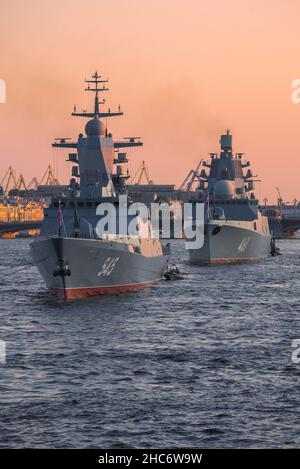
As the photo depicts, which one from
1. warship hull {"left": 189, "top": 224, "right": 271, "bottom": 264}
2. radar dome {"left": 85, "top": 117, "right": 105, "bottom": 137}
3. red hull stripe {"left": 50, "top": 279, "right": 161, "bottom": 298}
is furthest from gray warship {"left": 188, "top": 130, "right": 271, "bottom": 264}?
red hull stripe {"left": 50, "top": 279, "right": 161, "bottom": 298}

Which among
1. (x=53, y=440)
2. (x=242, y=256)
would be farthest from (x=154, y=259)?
(x=53, y=440)

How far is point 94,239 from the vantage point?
47219 mm

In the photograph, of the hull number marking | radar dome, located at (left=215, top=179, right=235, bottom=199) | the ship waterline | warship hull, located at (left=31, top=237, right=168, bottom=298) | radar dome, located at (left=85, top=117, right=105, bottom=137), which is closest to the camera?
warship hull, located at (left=31, top=237, right=168, bottom=298)

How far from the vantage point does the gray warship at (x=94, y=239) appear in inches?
1718

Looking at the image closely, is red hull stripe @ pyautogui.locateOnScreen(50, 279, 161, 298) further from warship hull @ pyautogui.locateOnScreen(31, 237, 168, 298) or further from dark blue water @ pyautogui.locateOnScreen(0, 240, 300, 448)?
dark blue water @ pyautogui.locateOnScreen(0, 240, 300, 448)

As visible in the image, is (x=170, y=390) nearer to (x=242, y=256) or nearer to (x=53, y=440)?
(x=53, y=440)

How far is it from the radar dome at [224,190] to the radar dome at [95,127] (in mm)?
34163

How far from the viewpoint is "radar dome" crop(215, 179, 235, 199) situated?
101938 millimetres

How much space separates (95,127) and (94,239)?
79.1 ft

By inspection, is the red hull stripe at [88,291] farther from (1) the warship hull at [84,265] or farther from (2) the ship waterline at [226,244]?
(2) the ship waterline at [226,244]

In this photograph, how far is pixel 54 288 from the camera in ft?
148

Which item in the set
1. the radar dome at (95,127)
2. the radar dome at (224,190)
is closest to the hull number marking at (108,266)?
the radar dome at (95,127)

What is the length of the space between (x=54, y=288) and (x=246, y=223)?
44.3 meters

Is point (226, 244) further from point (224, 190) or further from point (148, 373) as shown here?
point (148, 373)
